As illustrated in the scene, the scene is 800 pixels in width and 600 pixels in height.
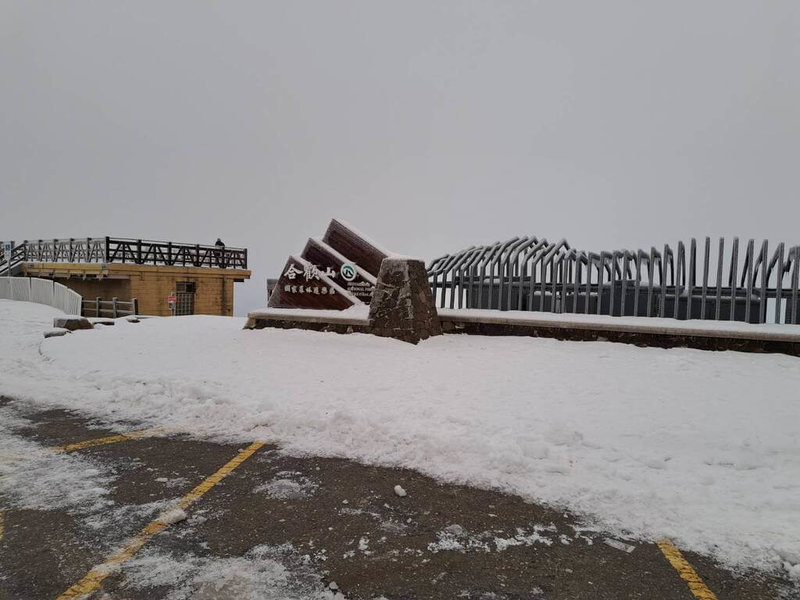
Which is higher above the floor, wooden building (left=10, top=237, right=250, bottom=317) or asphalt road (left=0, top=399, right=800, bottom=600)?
wooden building (left=10, top=237, right=250, bottom=317)

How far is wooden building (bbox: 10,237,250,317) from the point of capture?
28688 millimetres

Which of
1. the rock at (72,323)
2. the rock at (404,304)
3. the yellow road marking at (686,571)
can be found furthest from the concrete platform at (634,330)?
the rock at (72,323)

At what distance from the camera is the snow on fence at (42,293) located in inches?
949

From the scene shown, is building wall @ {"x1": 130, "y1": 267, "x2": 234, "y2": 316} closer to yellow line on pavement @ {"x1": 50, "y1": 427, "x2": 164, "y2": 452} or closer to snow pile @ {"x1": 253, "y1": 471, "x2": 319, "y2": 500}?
yellow line on pavement @ {"x1": 50, "y1": 427, "x2": 164, "y2": 452}

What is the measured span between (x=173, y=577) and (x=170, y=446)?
112 inches

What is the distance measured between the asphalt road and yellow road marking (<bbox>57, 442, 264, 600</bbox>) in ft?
0.06

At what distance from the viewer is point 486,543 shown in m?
3.60

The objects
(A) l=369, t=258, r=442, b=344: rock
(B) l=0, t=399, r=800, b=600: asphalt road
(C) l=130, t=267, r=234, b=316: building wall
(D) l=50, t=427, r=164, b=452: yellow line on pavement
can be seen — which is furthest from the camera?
(C) l=130, t=267, r=234, b=316: building wall

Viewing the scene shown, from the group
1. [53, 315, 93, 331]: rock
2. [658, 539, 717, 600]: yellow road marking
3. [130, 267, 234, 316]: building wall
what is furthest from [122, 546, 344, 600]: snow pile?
[130, 267, 234, 316]: building wall

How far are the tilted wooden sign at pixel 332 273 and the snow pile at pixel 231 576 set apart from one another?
10469mm

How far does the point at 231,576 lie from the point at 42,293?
31194 millimetres

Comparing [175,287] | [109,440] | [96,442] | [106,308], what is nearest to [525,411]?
[109,440]

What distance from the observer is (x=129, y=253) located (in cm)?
3002

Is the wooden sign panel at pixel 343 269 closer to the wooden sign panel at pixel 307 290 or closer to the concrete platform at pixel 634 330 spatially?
the wooden sign panel at pixel 307 290
